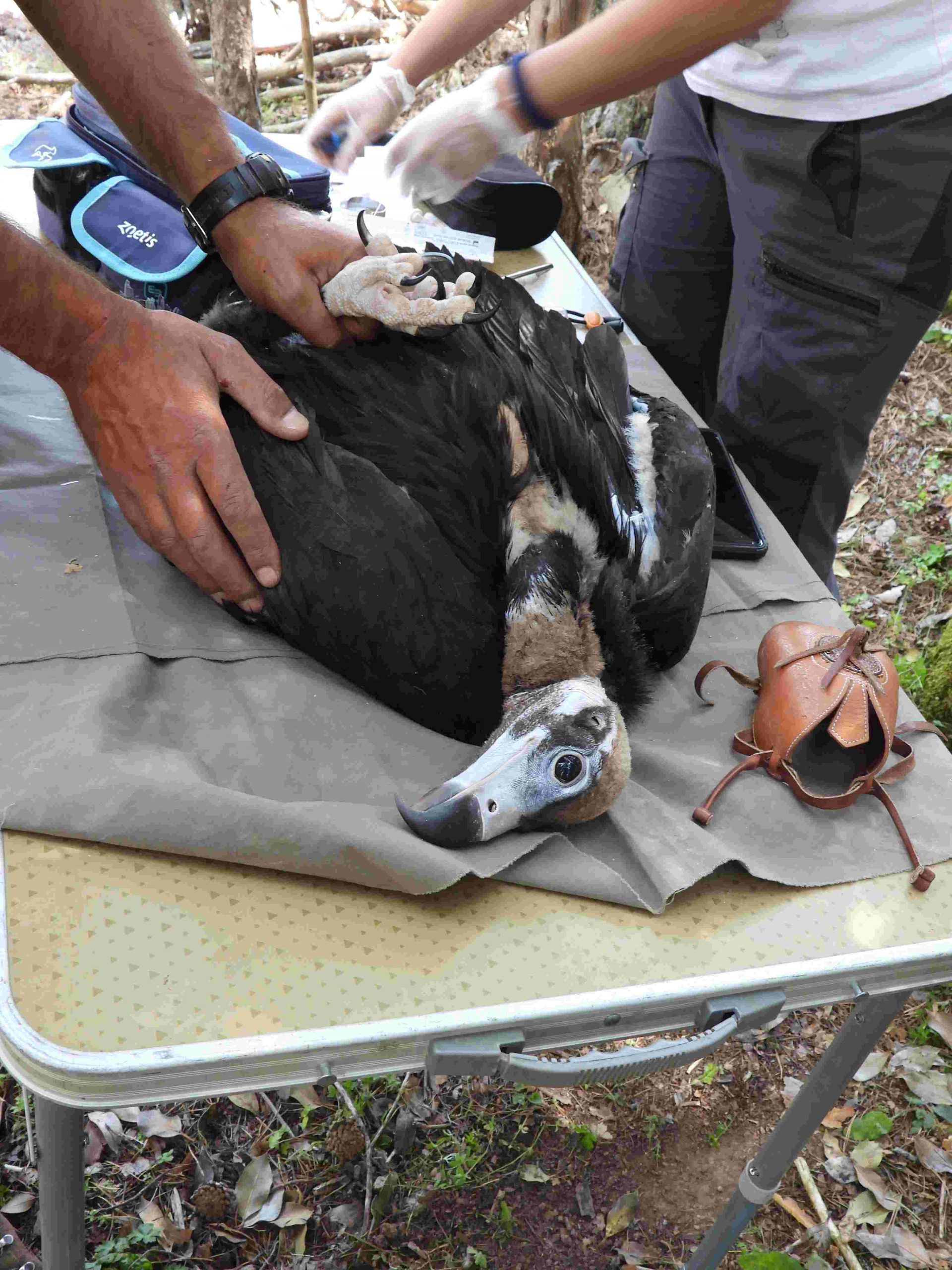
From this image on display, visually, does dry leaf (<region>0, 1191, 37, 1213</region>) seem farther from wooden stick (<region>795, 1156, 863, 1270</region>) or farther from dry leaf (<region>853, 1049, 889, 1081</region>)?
dry leaf (<region>853, 1049, 889, 1081</region>)

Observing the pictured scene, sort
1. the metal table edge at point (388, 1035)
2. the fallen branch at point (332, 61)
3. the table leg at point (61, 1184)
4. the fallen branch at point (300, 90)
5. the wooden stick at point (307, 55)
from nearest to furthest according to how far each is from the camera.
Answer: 1. the metal table edge at point (388, 1035)
2. the table leg at point (61, 1184)
3. the wooden stick at point (307, 55)
4. the fallen branch at point (300, 90)
5. the fallen branch at point (332, 61)

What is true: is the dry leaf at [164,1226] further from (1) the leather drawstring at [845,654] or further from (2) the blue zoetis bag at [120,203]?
(2) the blue zoetis bag at [120,203]

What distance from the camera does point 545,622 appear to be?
1.99m

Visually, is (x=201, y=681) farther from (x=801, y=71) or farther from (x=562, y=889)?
(x=801, y=71)

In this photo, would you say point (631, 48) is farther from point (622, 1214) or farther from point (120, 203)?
point (622, 1214)

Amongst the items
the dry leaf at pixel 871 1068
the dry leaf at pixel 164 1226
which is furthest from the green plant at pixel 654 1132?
the dry leaf at pixel 164 1226

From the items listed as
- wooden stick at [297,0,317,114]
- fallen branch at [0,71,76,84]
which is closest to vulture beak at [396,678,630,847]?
wooden stick at [297,0,317,114]

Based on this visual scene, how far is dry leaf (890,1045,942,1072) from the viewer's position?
2.71 m

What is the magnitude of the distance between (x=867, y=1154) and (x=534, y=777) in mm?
1632

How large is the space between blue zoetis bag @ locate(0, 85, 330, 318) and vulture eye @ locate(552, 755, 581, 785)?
142 cm

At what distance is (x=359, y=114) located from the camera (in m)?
2.61

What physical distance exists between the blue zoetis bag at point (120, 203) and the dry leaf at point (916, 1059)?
2.71 metres

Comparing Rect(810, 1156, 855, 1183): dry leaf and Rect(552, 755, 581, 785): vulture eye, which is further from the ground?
Rect(552, 755, 581, 785): vulture eye

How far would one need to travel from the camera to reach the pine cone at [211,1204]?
86.8 inches
